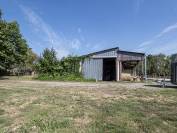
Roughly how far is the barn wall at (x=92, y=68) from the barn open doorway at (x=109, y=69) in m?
1.71

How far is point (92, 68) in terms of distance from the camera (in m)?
30.3

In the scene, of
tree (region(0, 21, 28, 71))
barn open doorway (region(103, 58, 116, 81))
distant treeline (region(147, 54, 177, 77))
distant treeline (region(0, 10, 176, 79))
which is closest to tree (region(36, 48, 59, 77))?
distant treeline (region(0, 10, 176, 79))

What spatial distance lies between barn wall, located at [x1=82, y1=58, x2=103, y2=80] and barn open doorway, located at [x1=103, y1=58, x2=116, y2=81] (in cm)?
171

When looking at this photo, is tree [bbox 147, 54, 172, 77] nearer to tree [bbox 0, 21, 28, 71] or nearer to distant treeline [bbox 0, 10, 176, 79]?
distant treeline [bbox 0, 10, 176, 79]

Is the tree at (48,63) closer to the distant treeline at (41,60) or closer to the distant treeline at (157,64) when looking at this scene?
the distant treeline at (41,60)

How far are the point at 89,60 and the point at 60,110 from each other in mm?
23000

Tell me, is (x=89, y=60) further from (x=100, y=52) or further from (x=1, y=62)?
(x=1, y=62)

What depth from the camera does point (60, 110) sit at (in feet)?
24.1

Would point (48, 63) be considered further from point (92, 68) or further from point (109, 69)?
point (109, 69)

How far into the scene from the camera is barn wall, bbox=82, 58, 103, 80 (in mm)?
30125

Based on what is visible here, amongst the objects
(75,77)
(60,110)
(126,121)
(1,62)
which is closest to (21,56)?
(1,62)

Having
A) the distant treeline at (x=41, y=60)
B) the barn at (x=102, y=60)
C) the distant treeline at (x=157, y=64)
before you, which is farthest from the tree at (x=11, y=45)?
the distant treeline at (x=157, y=64)

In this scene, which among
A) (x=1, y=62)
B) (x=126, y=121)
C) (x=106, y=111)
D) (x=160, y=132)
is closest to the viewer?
(x=160, y=132)

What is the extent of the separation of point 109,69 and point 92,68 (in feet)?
11.7
